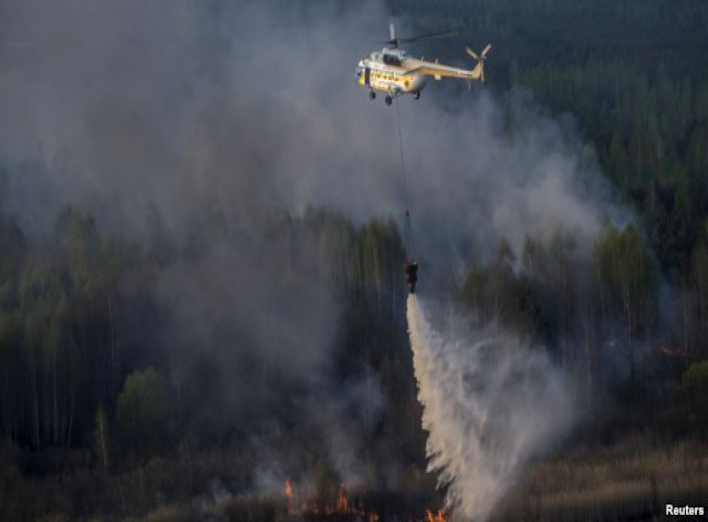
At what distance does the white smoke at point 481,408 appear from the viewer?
5481cm

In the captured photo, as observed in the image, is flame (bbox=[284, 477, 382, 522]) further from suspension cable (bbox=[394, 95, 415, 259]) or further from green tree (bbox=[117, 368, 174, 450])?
suspension cable (bbox=[394, 95, 415, 259])

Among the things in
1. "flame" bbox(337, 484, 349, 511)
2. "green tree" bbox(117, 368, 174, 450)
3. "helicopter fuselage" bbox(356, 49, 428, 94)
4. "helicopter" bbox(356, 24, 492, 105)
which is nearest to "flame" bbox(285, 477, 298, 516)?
"flame" bbox(337, 484, 349, 511)

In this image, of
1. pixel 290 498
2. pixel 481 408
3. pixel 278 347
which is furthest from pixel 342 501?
pixel 278 347

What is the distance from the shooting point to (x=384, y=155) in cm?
9462

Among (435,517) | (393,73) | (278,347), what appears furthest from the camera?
(278,347)

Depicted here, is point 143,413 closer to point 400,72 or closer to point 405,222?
point 400,72

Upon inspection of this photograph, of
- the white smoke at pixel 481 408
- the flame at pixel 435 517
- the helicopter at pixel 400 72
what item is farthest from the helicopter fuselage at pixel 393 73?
the flame at pixel 435 517

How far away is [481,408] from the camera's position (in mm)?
60000

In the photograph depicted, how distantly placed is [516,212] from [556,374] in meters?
18.1

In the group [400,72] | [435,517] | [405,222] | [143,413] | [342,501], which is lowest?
[435,517]

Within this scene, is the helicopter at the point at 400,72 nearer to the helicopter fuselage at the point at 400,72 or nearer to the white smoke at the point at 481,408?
the helicopter fuselage at the point at 400,72
